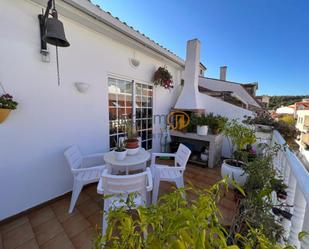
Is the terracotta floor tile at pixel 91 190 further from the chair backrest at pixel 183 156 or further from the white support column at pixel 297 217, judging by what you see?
the white support column at pixel 297 217

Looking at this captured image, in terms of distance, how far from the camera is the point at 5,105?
1.64 meters

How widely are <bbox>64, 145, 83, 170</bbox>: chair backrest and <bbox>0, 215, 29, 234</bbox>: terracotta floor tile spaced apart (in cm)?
86

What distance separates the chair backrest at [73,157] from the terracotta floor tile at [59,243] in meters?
0.79

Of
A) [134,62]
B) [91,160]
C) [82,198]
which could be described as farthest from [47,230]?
[134,62]

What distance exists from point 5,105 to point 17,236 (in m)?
1.52

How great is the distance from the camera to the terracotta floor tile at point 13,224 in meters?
1.79

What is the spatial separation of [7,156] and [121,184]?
157 centimetres

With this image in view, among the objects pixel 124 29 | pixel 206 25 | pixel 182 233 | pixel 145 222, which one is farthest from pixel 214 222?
pixel 206 25

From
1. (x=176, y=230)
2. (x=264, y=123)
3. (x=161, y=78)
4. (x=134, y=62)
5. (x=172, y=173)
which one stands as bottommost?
(x=172, y=173)

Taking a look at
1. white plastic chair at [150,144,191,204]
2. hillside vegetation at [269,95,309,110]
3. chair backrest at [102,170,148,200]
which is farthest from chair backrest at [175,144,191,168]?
hillside vegetation at [269,95,309,110]

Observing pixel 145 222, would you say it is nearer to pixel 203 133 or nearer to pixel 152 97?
pixel 203 133

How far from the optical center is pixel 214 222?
0.55 m

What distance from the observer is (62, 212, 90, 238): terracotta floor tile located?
1.78 meters

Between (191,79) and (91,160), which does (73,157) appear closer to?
(91,160)
